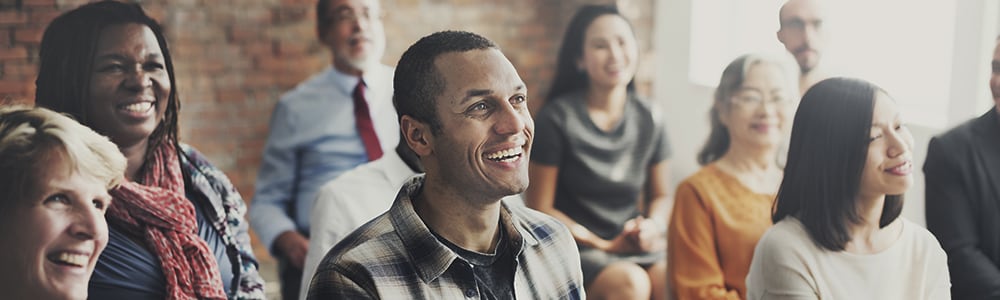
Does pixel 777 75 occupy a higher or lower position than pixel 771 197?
higher

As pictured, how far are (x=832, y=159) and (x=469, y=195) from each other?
2.14ft

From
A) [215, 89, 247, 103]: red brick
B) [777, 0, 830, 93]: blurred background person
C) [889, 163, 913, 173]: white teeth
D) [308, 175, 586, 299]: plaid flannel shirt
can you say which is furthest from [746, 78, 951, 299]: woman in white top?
[215, 89, 247, 103]: red brick

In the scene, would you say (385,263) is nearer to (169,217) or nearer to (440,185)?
(440,185)

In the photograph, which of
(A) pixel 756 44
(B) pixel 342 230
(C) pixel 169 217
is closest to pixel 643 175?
(A) pixel 756 44

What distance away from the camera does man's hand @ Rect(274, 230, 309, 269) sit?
2826 mm

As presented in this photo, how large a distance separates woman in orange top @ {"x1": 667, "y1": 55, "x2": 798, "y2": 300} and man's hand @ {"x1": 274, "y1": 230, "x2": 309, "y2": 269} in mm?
978

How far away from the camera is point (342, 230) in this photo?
2.21 meters

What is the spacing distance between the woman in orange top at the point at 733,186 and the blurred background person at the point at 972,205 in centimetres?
35

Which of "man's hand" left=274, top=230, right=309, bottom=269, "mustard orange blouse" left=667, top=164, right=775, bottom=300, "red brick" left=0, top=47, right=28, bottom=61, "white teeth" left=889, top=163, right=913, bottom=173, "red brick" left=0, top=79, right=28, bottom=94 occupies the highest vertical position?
"red brick" left=0, top=47, right=28, bottom=61

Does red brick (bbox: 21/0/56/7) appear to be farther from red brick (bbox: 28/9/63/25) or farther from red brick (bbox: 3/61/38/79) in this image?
red brick (bbox: 3/61/38/79)

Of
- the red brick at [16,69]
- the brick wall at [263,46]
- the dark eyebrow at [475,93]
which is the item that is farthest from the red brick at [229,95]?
the dark eyebrow at [475,93]

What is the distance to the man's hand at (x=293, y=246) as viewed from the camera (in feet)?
9.27

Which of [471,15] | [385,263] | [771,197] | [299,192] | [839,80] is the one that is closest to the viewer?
[385,263]

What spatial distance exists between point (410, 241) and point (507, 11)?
3.24m
